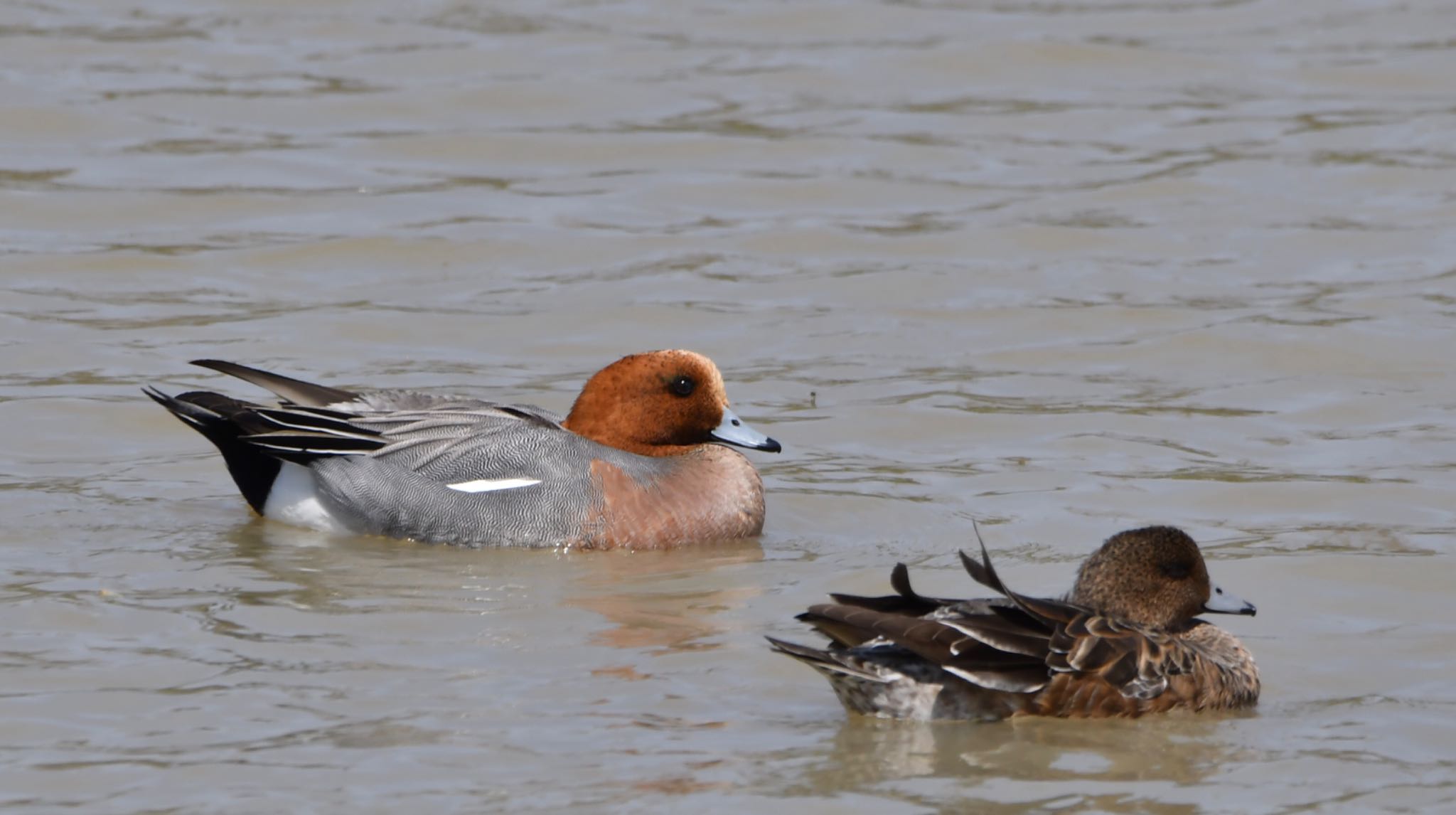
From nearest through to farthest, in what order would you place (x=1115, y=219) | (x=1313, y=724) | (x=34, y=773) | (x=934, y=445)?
(x=34, y=773)
(x=1313, y=724)
(x=934, y=445)
(x=1115, y=219)

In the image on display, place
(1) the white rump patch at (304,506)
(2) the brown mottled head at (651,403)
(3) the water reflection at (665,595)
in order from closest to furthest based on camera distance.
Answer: (3) the water reflection at (665,595), (1) the white rump patch at (304,506), (2) the brown mottled head at (651,403)

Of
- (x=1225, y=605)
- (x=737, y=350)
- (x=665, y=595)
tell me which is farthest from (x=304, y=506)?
(x=1225, y=605)

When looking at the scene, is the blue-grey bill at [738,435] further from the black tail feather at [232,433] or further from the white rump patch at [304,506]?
the black tail feather at [232,433]

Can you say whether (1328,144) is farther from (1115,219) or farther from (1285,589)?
(1285,589)

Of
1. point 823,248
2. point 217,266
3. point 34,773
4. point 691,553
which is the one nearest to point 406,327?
point 217,266

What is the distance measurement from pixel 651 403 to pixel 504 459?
2.05 feet

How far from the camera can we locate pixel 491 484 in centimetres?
839

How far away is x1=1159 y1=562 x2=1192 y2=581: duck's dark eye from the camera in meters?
6.51

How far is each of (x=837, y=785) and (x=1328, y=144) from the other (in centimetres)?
984

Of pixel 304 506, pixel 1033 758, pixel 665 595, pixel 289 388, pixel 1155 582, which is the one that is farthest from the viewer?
pixel 289 388

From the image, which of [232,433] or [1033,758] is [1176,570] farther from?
[232,433]

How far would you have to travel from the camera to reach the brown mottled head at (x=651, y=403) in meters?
8.70

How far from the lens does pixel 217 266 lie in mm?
12375

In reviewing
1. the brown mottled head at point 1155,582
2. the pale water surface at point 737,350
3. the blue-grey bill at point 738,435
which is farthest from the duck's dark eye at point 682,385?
the brown mottled head at point 1155,582
